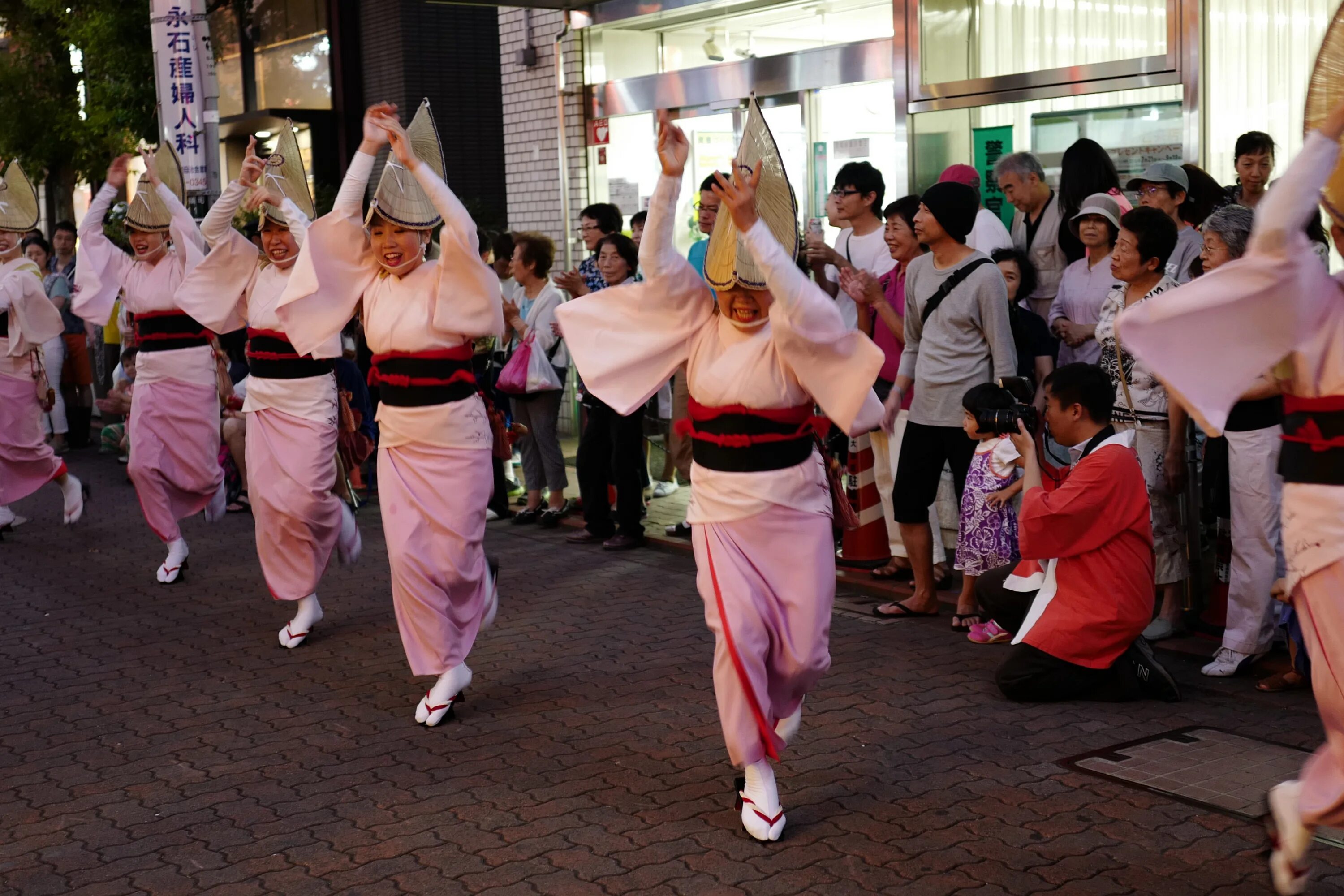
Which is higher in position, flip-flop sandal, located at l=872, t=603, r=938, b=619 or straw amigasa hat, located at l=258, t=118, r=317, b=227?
straw amigasa hat, located at l=258, t=118, r=317, b=227

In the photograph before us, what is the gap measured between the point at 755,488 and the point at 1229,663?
2541 millimetres

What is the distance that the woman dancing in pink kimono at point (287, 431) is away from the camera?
7.01 meters

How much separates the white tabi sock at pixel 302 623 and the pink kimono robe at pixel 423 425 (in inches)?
51.1

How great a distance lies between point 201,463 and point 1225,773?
19.8 ft

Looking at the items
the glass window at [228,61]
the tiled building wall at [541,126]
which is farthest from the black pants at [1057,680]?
the glass window at [228,61]

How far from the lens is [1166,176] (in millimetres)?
7125

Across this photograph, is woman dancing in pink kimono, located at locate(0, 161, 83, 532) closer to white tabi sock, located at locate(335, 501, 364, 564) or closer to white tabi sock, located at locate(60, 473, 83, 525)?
white tabi sock, located at locate(60, 473, 83, 525)

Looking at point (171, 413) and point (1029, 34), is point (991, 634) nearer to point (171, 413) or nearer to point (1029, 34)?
point (1029, 34)

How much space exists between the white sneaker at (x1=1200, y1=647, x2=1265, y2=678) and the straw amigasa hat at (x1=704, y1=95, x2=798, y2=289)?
2724 millimetres

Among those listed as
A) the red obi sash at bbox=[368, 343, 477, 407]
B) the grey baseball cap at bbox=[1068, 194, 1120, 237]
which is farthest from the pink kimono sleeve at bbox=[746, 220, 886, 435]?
the grey baseball cap at bbox=[1068, 194, 1120, 237]

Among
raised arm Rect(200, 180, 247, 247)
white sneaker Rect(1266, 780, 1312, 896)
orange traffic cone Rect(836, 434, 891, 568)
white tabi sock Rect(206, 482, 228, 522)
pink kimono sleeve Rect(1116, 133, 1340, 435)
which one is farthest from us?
white tabi sock Rect(206, 482, 228, 522)

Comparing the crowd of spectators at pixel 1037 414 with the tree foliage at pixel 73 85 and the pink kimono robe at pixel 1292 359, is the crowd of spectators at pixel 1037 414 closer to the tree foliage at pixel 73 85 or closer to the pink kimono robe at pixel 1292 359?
the pink kimono robe at pixel 1292 359

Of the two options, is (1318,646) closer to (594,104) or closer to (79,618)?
(79,618)

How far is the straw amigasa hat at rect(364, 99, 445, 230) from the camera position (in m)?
5.73
